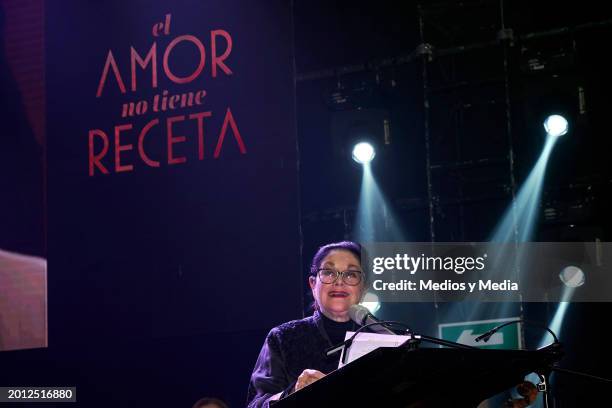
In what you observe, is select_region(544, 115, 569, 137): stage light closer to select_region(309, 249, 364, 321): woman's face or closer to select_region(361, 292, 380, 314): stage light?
select_region(361, 292, 380, 314): stage light

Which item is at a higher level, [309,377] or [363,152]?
[363,152]

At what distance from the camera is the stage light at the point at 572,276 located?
17.6 feet

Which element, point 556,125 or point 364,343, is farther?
Answer: point 556,125

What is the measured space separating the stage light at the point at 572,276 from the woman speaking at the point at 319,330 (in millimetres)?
2638

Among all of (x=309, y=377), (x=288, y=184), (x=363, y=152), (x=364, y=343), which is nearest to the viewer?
(x=364, y=343)

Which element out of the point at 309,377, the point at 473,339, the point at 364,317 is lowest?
the point at 473,339

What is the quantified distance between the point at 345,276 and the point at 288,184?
277cm

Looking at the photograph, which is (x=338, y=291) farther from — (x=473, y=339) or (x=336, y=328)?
(x=473, y=339)

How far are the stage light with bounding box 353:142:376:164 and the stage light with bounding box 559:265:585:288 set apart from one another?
1.40m

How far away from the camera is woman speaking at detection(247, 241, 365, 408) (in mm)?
2850

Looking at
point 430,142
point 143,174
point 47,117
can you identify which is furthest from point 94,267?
point 430,142

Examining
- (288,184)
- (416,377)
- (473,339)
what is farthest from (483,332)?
(416,377)

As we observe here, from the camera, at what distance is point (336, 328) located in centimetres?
301

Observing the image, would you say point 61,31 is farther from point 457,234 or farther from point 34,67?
point 457,234
